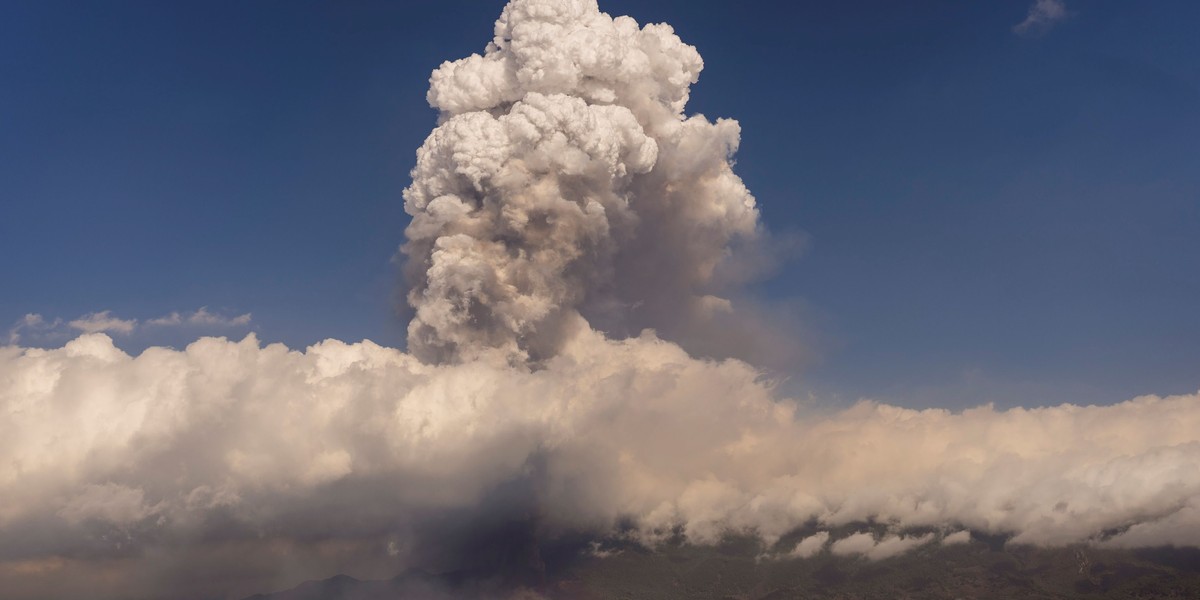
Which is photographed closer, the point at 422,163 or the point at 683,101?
the point at 422,163

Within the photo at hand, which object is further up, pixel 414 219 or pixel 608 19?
pixel 608 19

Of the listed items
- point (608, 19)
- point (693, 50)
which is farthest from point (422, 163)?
point (693, 50)

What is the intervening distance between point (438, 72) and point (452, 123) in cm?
867

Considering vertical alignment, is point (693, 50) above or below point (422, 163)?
above

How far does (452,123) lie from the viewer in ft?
350

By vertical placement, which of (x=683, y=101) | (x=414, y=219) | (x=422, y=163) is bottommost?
(x=414, y=219)

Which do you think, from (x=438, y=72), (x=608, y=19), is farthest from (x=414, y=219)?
(x=608, y=19)

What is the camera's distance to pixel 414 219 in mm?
107188

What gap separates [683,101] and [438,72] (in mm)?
30539

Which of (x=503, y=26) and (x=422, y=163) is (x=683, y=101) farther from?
(x=422, y=163)

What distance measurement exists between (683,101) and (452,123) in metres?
30.0

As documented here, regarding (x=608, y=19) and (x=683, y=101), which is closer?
(x=608, y=19)

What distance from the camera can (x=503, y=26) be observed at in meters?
→ 110

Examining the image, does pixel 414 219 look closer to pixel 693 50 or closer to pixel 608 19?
pixel 608 19
